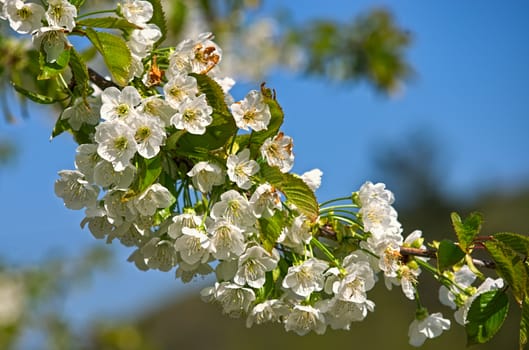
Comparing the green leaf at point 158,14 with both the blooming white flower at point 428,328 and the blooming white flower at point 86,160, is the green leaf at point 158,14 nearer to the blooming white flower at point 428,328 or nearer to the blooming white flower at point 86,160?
the blooming white flower at point 86,160

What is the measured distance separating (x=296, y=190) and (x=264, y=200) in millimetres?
40

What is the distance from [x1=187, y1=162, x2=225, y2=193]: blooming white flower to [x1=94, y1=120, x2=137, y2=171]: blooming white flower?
0.07 metres

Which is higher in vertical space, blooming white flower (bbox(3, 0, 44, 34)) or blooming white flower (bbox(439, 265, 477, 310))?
blooming white flower (bbox(3, 0, 44, 34))

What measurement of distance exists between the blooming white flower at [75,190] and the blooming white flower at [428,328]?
1.44 ft

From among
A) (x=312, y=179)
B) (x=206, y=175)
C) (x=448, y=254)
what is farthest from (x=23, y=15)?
(x=448, y=254)

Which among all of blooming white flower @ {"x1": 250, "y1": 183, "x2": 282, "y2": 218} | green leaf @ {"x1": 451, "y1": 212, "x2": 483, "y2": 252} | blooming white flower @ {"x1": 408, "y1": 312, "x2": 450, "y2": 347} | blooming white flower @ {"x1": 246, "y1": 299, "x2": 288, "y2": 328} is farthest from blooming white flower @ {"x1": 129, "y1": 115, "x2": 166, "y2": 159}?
blooming white flower @ {"x1": 408, "y1": 312, "x2": 450, "y2": 347}

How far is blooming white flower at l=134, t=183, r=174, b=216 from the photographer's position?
0.65m

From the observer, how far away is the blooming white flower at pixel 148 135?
0.63 m

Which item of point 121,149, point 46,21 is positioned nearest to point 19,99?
point 46,21

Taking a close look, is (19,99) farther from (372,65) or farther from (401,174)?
(401,174)

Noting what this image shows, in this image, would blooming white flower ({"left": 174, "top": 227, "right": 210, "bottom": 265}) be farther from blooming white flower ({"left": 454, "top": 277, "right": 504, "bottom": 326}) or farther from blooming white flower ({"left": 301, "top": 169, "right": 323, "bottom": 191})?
blooming white flower ({"left": 454, "top": 277, "right": 504, "bottom": 326})

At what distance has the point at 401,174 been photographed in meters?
11.7

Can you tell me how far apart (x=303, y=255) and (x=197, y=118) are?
0.66 feet

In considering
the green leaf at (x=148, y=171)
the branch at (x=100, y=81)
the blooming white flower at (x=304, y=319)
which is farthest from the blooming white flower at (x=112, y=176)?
the blooming white flower at (x=304, y=319)
